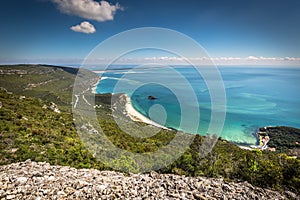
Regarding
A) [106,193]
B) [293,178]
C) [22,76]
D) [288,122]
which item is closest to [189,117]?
[288,122]

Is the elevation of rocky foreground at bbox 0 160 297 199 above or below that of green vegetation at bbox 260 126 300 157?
above

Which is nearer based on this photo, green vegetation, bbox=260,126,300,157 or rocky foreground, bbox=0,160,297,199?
rocky foreground, bbox=0,160,297,199

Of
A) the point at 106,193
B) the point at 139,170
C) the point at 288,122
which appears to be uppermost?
the point at 106,193

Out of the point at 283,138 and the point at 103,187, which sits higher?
the point at 103,187

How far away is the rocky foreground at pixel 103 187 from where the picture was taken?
4578 mm

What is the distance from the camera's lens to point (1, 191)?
4332 mm

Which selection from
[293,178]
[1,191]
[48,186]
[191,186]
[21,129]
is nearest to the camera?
[1,191]

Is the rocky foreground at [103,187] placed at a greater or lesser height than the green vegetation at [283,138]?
greater

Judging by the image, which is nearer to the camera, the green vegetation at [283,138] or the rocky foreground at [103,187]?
the rocky foreground at [103,187]

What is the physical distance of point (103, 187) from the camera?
5.09m

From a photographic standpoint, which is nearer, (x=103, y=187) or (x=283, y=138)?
(x=103, y=187)

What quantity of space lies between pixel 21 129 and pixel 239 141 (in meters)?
44.6

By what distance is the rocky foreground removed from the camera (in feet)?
15.0

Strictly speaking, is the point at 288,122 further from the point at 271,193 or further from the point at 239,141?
the point at 271,193
